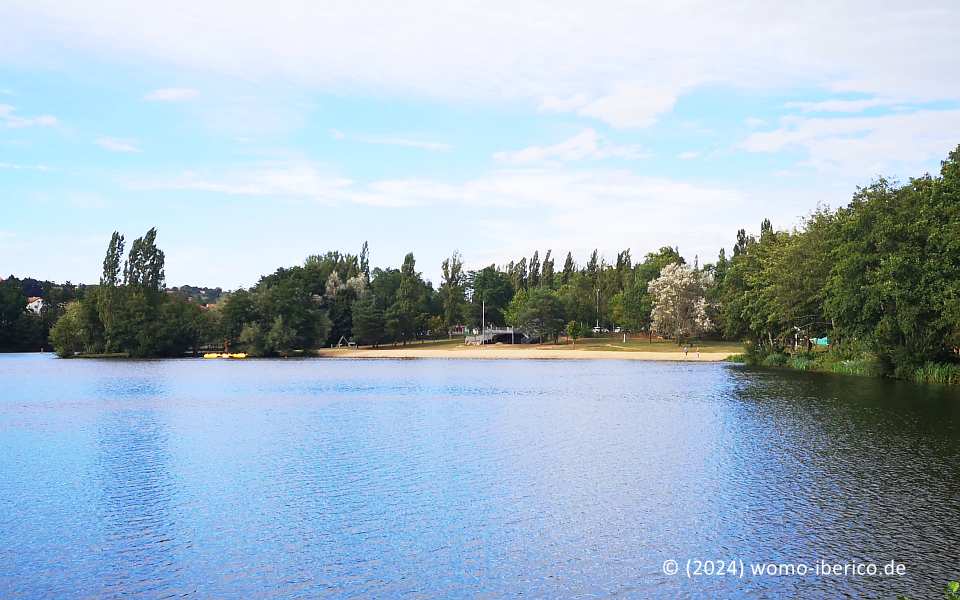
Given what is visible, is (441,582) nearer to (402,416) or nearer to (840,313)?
A: (402,416)

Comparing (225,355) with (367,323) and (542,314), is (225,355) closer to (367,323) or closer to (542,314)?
(367,323)

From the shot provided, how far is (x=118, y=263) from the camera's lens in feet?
437

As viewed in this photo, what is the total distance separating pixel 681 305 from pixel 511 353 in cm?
2931

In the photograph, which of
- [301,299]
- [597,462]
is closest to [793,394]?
[597,462]

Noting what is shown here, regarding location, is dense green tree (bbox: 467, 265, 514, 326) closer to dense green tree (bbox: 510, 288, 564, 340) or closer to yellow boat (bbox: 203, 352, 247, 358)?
dense green tree (bbox: 510, 288, 564, 340)

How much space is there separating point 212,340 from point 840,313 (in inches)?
A: 4593

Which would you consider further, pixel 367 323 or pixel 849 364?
pixel 367 323

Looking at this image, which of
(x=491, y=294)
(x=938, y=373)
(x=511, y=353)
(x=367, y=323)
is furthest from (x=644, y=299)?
(x=938, y=373)

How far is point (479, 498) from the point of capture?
2408 centimetres

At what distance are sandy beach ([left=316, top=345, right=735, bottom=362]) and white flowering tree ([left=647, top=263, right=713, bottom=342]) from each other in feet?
26.4

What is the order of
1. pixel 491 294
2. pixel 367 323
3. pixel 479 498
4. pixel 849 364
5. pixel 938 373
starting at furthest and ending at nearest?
pixel 491 294 < pixel 367 323 < pixel 849 364 < pixel 938 373 < pixel 479 498

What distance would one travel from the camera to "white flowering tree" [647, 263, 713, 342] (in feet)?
422

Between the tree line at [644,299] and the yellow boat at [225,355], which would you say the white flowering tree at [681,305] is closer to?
the tree line at [644,299]

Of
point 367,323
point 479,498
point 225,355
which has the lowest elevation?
point 479,498
